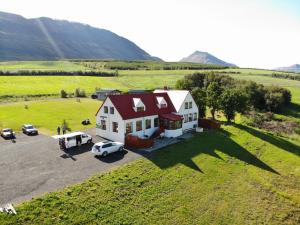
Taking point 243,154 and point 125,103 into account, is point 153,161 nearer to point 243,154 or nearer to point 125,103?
point 125,103

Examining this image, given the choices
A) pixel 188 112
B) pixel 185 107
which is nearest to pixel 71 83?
pixel 188 112

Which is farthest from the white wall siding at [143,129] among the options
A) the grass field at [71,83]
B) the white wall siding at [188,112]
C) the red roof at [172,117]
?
the grass field at [71,83]

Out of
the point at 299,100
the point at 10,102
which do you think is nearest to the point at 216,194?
the point at 10,102

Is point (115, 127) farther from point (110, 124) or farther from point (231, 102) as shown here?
point (231, 102)

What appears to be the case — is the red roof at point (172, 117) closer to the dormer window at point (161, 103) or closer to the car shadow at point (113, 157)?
the dormer window at point (161, 103)

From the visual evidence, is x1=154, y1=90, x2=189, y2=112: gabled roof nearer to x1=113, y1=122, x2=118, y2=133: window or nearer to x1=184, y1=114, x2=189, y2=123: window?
x1=184, y1=114, x2=189, y2=123: window

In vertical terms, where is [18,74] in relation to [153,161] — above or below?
above
